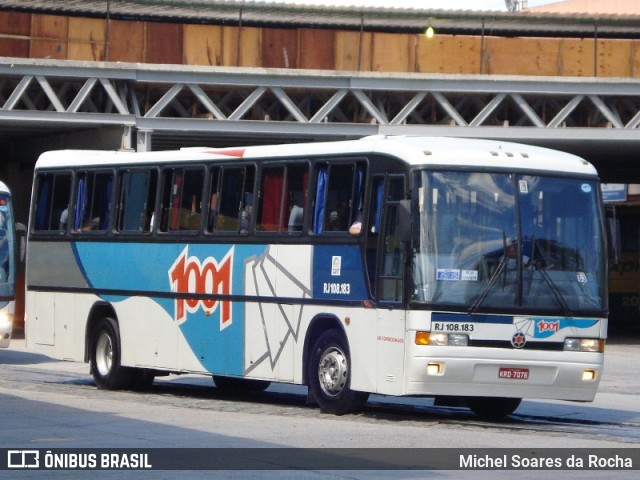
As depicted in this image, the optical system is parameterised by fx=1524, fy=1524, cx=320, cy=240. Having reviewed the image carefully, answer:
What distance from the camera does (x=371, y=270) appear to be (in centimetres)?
1614

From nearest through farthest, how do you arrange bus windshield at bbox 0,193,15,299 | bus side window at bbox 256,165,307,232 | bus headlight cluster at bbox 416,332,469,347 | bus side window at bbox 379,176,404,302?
1. bus headlight cluster at bbox 416,332,469,347
2. bus side window at bbox 379,176,404,302
3. bus side window at bbox 256,165,307,232
4. bus windshield at bbox 0,193,15,299

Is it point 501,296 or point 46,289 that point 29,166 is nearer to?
point 46,289

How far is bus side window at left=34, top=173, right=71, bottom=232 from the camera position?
21.8 metres

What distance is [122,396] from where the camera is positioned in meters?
19.6

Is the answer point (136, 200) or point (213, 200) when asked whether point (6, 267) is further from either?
point (213, 200)

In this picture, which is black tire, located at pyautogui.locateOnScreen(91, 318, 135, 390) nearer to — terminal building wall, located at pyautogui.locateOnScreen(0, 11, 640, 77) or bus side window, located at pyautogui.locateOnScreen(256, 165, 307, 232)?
bus side window, located at pyautogui.locateOnScreen(256, 165, 307, 232)

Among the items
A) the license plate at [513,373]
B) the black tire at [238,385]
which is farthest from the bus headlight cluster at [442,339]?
the black tire at [238,385]

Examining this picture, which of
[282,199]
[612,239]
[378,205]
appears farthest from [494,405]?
[282,199]

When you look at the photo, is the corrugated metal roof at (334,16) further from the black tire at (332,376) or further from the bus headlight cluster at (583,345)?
the bus headlight cluster at (583,345)

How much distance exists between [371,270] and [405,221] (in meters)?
0.98

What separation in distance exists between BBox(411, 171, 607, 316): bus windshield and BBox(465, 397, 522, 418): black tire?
1768 millimetres

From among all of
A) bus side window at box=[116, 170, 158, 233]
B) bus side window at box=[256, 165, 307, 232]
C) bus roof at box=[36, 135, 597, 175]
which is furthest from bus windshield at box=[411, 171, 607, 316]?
bus side window at box=[116, 170, 158, 233]

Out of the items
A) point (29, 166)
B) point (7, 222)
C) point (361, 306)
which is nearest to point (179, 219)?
point (361, 306)

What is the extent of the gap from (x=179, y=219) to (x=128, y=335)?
6.14ft
